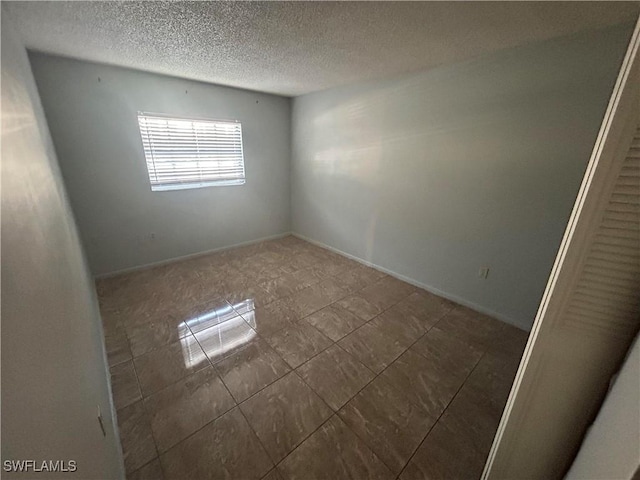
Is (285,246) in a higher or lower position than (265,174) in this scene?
lower

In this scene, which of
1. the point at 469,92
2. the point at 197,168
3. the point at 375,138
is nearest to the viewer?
the point at 469,92

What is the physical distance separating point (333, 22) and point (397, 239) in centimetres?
226

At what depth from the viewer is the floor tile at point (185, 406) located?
54.9 inches

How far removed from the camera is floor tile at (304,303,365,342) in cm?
220

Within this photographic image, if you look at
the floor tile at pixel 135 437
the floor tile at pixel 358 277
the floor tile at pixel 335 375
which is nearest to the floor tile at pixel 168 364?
the floor tile at pixel 135 437

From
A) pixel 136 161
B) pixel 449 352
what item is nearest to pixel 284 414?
pixel 449 352

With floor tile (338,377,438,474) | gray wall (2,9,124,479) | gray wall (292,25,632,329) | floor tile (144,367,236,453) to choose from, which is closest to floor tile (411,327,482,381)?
floor tile (338,377,438,474)

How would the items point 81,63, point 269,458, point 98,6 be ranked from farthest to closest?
point 81,63 → point 98,6 → point 269,458

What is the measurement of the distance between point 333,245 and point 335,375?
2383 millimetres

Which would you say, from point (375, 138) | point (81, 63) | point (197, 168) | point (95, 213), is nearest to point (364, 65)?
point (375, 138)

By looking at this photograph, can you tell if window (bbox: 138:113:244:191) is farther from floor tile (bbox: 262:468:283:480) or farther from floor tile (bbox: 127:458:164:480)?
floor tile (bbox: 262:468:283:480)

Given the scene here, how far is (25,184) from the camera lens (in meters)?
0.78

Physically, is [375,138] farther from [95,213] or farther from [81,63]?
[95,213]

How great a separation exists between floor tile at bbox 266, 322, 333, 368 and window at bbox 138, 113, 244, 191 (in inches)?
98.0
